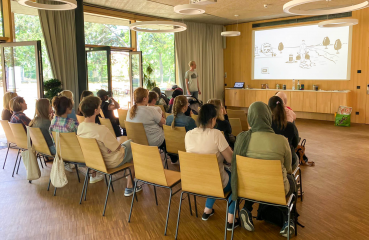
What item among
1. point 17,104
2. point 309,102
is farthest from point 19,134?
point 309,102

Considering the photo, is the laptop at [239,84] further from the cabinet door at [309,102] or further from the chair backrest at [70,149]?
the chair backrest at [70,149]

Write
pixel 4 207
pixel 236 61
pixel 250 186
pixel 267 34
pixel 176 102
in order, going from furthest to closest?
pixel 236 61
pixel 267 34
pixel 176 102
pixel 4 207
pixel 250 186

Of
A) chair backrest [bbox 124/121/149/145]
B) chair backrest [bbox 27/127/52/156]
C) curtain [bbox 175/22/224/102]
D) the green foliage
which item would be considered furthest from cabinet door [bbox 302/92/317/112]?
chair backrest [bbox 27/127/52/156]

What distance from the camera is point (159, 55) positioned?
37.5 feet

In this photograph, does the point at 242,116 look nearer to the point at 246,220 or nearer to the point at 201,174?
the point at 246,220

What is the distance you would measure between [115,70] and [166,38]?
252 centimetres

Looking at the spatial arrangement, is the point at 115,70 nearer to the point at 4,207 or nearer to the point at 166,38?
the point at 166,38

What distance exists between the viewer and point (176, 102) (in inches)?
158

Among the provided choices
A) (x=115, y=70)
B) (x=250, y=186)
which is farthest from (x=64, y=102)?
(x=115, y=70)

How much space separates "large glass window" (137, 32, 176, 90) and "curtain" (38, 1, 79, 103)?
278 centimetres

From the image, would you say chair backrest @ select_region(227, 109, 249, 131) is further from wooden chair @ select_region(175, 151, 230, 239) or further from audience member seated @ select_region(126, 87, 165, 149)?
wooden chair @ select_region(175, 151, 230, 239)

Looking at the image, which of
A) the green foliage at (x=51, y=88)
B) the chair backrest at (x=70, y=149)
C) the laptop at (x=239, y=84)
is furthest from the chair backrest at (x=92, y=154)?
the laptop at (x=239, y=84)

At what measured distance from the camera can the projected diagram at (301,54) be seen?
31.9 ft

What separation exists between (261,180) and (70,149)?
2.40 metres
